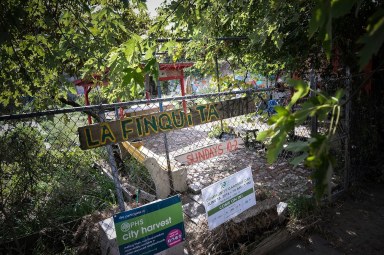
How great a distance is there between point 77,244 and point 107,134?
2.15 metres

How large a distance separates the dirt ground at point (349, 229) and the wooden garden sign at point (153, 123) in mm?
1916

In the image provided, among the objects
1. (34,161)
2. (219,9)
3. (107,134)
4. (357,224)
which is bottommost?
(357,224)

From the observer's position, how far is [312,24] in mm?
1216

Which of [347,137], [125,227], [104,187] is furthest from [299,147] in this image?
[104,187]

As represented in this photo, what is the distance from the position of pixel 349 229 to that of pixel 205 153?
2.28 metres

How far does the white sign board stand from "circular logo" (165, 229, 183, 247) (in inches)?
34.6

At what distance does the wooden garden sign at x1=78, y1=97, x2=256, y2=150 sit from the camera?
2.28 m

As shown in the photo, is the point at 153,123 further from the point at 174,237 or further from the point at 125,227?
the point at 174,237

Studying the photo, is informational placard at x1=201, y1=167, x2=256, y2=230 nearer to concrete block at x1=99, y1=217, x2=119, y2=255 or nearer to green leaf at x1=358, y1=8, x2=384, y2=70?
concrete block at x1=99, y1=217, x2=119, y2=255

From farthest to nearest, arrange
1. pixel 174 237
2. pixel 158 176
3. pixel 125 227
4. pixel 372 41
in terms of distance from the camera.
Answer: pixel 158 176 → pixel 174 237 → pixel 125 227 → pixel 372 41

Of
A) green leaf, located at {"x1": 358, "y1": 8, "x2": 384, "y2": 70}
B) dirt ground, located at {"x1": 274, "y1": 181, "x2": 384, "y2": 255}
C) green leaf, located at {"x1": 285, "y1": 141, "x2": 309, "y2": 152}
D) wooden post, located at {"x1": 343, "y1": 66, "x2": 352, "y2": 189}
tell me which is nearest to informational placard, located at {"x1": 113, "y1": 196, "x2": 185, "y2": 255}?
dirt ground, located at {"x1": 274, "y1": 181, "x2": 384, "y2": 255}

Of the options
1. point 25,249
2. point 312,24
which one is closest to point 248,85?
point 312,24

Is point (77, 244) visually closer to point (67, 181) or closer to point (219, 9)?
point (67, 181)

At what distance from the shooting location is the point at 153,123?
263cm
